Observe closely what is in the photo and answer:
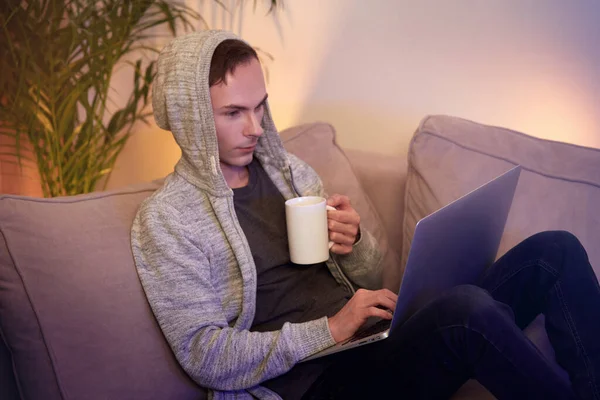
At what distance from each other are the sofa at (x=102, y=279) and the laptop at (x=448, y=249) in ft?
0.74

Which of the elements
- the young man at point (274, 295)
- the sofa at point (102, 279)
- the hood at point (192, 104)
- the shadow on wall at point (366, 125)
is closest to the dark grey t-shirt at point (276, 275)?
the young man at point (274, 295)

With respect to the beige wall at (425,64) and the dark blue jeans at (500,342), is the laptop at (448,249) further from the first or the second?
the beige wall at (425,64)

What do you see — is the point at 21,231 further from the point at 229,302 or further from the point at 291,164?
the point at 291,164

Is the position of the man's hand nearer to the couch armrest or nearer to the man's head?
the man's head

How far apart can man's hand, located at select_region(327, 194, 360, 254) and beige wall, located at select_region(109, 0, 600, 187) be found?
2.34 feet

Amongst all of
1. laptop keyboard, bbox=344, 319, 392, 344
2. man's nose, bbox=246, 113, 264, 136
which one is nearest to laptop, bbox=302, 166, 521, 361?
laptop keyboard, bbox=344, 319, 392, 344

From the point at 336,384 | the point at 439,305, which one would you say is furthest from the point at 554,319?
the point at 336,384

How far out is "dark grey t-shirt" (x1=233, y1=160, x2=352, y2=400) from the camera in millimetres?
1503

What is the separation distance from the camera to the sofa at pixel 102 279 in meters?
1.30

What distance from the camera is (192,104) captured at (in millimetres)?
1398

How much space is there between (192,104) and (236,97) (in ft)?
0.29

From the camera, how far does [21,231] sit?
1344mm

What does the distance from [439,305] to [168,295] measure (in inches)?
20.3

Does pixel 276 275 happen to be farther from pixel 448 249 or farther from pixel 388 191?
pixel 388 191
